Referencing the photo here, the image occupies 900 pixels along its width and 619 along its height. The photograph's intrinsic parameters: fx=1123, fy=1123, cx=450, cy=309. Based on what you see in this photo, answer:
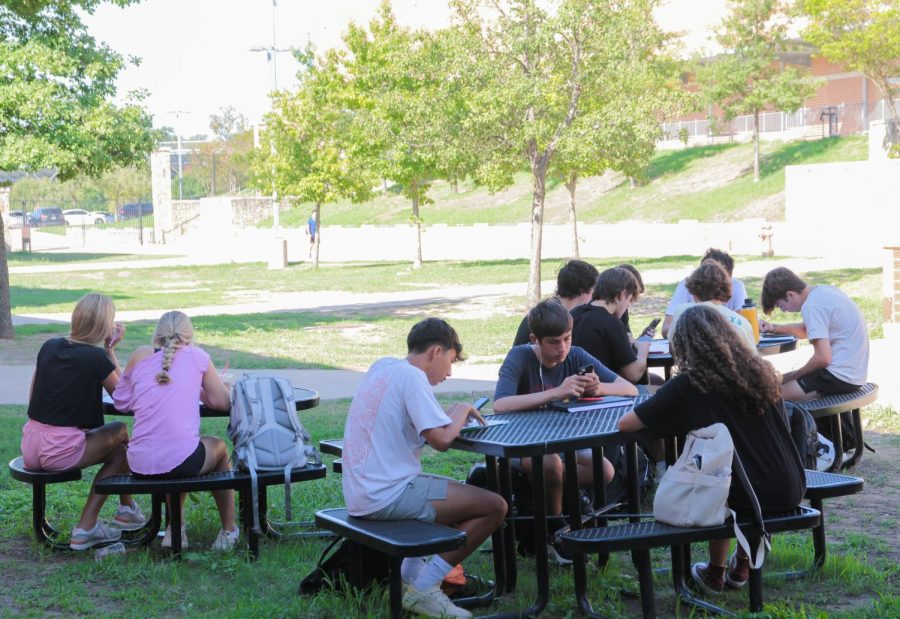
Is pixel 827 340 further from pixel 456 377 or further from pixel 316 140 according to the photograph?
pixel 316 140

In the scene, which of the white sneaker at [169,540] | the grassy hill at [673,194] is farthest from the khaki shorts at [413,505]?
the grassy hill at [673,194]

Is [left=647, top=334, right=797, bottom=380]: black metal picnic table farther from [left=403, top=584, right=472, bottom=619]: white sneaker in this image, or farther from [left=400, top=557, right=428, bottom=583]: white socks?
[left=403, top=584, right=472, bottom=619]: white sneaker

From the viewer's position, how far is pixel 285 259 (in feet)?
125

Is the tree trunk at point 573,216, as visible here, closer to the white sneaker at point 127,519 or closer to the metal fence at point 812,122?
the metal fence at point 812,122

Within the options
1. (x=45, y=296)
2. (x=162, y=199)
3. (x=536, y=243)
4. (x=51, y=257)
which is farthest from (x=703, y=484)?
(x=162, y=199)

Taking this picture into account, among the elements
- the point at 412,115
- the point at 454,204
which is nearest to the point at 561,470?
the point at 412,115

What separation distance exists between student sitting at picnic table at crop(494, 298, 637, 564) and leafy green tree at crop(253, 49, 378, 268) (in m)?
28.8

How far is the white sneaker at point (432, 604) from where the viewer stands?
447cm

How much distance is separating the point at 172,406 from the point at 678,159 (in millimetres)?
47057

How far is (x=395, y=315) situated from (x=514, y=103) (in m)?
4.31

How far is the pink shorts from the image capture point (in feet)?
18.5

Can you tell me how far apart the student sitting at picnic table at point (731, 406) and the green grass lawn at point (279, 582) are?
1.63 ft

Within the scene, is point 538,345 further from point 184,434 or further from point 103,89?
point 103,89

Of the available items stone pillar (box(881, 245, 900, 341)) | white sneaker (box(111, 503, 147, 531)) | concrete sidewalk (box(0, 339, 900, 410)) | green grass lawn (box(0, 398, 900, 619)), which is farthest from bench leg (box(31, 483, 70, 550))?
stone pillar (box(881, 245, 900, 341))
